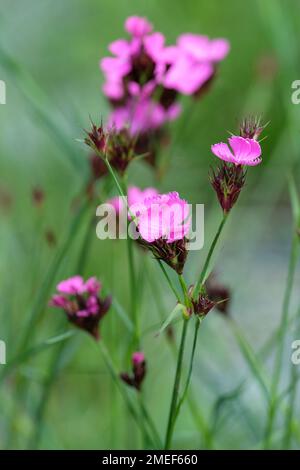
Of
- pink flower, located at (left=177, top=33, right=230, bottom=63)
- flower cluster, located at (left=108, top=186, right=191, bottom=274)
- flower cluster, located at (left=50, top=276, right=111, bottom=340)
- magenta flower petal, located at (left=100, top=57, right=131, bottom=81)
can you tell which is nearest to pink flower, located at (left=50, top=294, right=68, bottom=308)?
flower cluster, located at (left=50, top=276, right=111, bottom=340)

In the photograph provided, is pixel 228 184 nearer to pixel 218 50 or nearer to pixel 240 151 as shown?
pixel 240 151

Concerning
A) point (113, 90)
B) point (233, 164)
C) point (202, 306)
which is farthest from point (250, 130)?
point (113, 90)

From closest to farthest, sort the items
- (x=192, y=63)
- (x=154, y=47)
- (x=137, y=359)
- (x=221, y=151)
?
(x=221, y=151)
(x=137, y=359)
(x=154, y=47)
(x=192, y=63)

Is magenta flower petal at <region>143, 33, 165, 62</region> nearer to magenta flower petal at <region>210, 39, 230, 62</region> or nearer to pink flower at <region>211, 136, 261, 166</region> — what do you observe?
magenta flower petal at <region>210, 39, 230, 62</region>

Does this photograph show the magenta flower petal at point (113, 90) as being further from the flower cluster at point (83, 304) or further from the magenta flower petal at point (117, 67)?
the flower cluster at point (83, 304)

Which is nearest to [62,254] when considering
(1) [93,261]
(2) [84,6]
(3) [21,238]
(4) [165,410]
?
(3) [21,238]
